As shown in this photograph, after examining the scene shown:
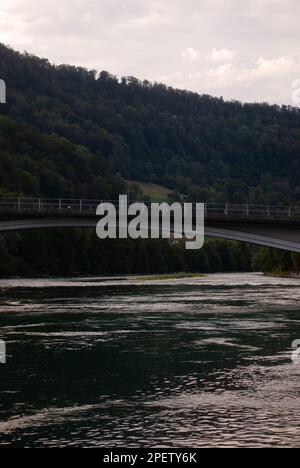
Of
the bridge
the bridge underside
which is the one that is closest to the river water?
the bridge underside

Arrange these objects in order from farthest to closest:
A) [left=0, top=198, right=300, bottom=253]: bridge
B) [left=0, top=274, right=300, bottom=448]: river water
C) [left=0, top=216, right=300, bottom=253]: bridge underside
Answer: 1. [left=0, top=216, right=300, bottom=253]: bridge underside
2. [left=0, top=198, right=300, bottom=253]: bridge
3. [left=0, top=274, right=300, bottom=448]: river water

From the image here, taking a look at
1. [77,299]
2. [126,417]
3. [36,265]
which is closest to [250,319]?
[77,299]

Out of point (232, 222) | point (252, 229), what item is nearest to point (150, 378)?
point (232, 222)

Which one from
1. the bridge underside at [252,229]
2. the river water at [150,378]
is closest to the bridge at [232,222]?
the bridge underside at [252,229]

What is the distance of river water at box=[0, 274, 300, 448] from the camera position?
2614 cm

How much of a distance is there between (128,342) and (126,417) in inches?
726

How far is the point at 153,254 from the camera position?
199 metres

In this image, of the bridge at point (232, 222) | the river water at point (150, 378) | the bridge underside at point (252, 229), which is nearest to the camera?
the river water at point (150, 378)

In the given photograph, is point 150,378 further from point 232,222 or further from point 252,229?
point 252,229

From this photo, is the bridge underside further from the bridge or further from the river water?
the river water

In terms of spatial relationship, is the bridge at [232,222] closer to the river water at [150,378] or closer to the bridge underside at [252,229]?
the bridge underside at [252,229]

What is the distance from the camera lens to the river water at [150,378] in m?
26.1

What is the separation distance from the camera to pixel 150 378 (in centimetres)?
3541
